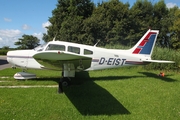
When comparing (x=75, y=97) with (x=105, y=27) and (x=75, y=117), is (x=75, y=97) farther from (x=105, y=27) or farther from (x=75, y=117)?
(x=105, y=27)

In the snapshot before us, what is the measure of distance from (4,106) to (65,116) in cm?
183

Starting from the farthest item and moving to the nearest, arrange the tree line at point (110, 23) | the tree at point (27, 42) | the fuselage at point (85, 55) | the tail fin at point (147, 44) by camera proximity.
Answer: the tree at point (27, 42) < the tree line at point (110, 23) < the tail fin at point (147, 44) < the fuselage at point (85, 55)

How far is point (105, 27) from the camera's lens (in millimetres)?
30094

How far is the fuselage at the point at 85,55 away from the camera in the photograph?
7774 millimetres

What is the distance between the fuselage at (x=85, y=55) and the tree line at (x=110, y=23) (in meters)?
20.0

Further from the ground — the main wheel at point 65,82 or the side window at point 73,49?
the side window at point 73,49

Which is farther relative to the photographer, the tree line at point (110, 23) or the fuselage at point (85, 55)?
the tree line at point (110, 23)

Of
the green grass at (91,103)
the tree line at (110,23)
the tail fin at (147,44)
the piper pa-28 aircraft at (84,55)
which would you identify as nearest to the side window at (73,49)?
the piper pa-28 aircraft at (84,55)

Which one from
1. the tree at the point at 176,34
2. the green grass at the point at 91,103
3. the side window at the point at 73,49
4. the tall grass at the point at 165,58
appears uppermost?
the tree at the point at 176,34

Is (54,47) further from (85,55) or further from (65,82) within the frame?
(65,82)

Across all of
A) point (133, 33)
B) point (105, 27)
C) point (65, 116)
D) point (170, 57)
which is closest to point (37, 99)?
point (65, 116)

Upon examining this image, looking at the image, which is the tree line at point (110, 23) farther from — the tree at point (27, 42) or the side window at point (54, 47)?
the side window at point (54, 47)

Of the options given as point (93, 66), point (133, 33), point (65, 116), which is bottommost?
point (65, 116)

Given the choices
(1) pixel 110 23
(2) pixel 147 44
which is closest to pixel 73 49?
(2) pixel 147 44
